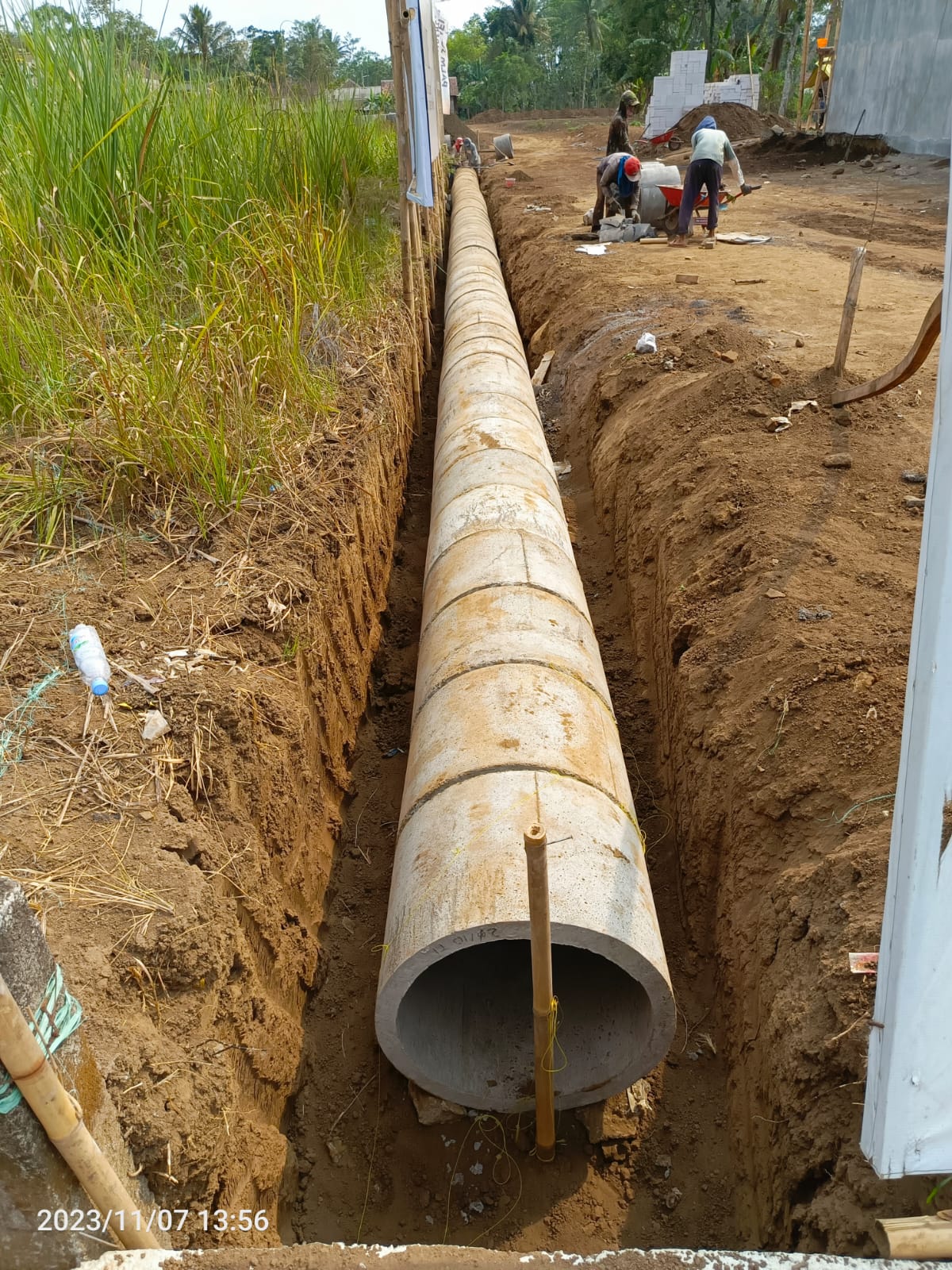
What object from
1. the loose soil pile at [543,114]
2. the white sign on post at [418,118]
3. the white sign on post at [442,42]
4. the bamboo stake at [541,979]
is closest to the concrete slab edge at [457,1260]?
the bamboo stake at [541,979]

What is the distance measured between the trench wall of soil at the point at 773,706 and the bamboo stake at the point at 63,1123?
1575mm

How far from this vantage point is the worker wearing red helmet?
10523 mm

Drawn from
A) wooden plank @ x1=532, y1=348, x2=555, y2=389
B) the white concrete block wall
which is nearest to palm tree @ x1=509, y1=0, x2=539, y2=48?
the white concrete block wall

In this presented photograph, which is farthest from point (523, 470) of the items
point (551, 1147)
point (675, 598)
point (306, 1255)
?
point (306, 1255)

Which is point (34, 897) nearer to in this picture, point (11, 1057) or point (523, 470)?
point (11, 1057)

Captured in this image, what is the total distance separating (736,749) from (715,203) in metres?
9.93

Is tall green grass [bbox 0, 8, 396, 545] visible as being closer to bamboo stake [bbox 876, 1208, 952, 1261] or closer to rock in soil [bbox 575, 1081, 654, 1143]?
rock in soil [bbox 575, 1081, 654, 1143]

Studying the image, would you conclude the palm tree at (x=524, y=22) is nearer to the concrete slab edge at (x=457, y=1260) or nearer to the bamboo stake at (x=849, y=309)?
the bamboo stake at (x=849, y=309)

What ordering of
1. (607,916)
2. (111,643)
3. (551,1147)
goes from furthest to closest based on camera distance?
(111,643), (551,1147), (607,916)

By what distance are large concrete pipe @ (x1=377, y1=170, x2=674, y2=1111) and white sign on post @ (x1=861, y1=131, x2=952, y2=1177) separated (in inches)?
33.7

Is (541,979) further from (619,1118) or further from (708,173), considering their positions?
(708,173)

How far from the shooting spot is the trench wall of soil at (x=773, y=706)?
229cm

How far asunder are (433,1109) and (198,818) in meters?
1.38

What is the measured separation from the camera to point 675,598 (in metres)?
4.13
